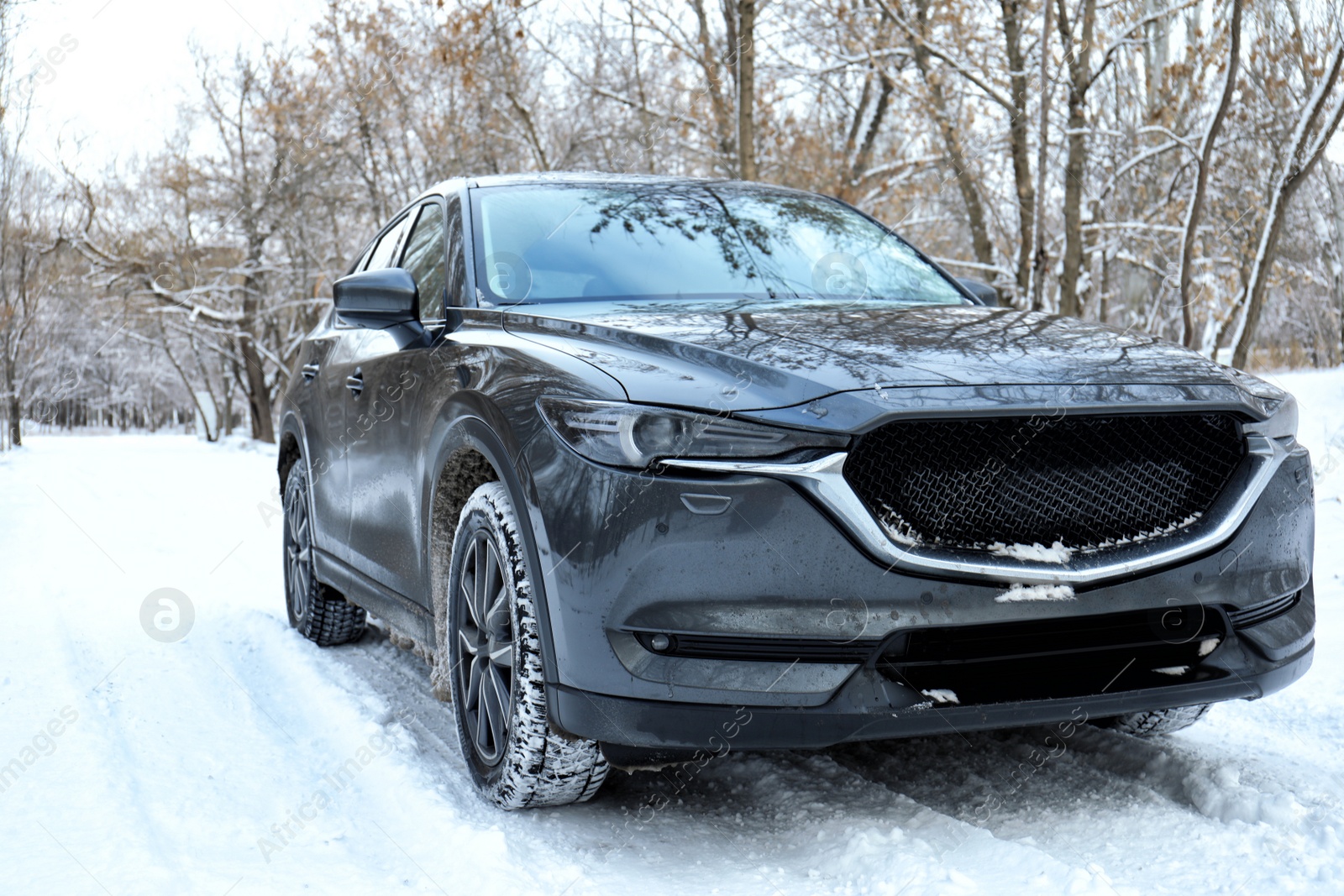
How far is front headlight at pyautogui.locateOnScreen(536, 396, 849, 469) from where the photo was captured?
91.0 inches

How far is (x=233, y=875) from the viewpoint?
253cm

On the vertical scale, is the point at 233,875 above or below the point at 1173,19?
below

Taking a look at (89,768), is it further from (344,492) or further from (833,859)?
(833,859)

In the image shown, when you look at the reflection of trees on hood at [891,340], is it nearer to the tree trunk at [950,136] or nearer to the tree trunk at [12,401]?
the tree trunk at [950,136]

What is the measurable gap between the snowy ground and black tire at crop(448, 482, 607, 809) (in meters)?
0.10

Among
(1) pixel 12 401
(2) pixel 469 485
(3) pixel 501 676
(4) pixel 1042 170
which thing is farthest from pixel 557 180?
(1) pixel 12 401

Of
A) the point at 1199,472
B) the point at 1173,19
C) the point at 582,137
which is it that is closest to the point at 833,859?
the point at 1199,472

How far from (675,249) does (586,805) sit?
173 cm

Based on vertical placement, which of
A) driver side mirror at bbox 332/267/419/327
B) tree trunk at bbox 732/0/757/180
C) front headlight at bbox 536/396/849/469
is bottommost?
front headlight at bbox 536/396/849/469

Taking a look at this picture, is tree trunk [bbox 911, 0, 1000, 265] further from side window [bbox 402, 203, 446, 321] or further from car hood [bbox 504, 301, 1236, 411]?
car hood [bbox 504, 301, 1236, 411]

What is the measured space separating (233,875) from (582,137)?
2068 cm

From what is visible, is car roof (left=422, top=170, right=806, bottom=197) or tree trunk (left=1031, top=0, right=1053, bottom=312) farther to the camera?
tree trunk (left=1031, top=0, right=1053, bottom=312)

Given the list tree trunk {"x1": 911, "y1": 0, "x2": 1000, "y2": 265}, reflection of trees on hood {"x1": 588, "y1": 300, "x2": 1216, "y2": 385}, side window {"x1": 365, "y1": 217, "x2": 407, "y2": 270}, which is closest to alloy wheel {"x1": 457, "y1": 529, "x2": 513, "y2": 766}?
reflection of trees on hood {"x1": 588, "y1": 300, "x2": 1216, "y2": 385}

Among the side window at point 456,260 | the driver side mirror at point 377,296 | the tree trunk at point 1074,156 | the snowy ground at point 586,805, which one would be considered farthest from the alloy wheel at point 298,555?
the tree trunk at point 1074,156
